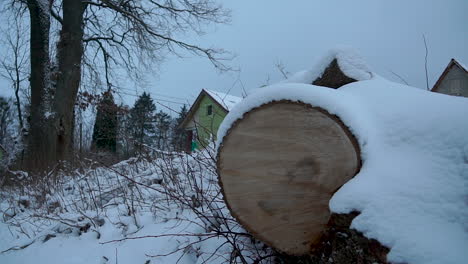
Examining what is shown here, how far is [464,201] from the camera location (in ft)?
3.03

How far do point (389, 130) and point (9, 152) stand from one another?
7.83 meters

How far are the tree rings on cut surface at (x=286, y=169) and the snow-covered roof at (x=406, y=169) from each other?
6 cm

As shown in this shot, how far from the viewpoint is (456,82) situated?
136 inches

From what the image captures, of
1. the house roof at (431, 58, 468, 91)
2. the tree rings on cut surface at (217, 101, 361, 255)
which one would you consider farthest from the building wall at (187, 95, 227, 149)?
the house roof at (431, 58, 468, 91)

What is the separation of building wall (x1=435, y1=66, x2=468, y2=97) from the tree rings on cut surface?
119 inches

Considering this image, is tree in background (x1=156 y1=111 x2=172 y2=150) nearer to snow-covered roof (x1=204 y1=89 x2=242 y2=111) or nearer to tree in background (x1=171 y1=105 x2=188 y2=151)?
tree in background (x1=171 y1=105 x2=188 y2=151)

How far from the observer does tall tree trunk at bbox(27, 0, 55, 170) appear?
599 centimetres

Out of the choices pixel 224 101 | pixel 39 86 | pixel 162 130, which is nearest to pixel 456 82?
pixel 224 101

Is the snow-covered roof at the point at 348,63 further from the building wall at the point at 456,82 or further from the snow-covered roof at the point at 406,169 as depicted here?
the building wall at the point at 456,82

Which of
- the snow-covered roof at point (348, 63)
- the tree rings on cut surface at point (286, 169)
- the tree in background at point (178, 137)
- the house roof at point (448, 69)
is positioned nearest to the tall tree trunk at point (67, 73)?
the tree in background at point (178, 137)

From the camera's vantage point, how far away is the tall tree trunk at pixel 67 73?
6289 mm

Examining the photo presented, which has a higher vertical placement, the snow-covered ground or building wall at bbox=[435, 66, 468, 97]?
Result: building wall at bbox=[435, 66, 468, 97]

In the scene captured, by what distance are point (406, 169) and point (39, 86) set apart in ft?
24.0

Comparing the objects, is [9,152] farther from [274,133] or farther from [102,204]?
[274,133]
